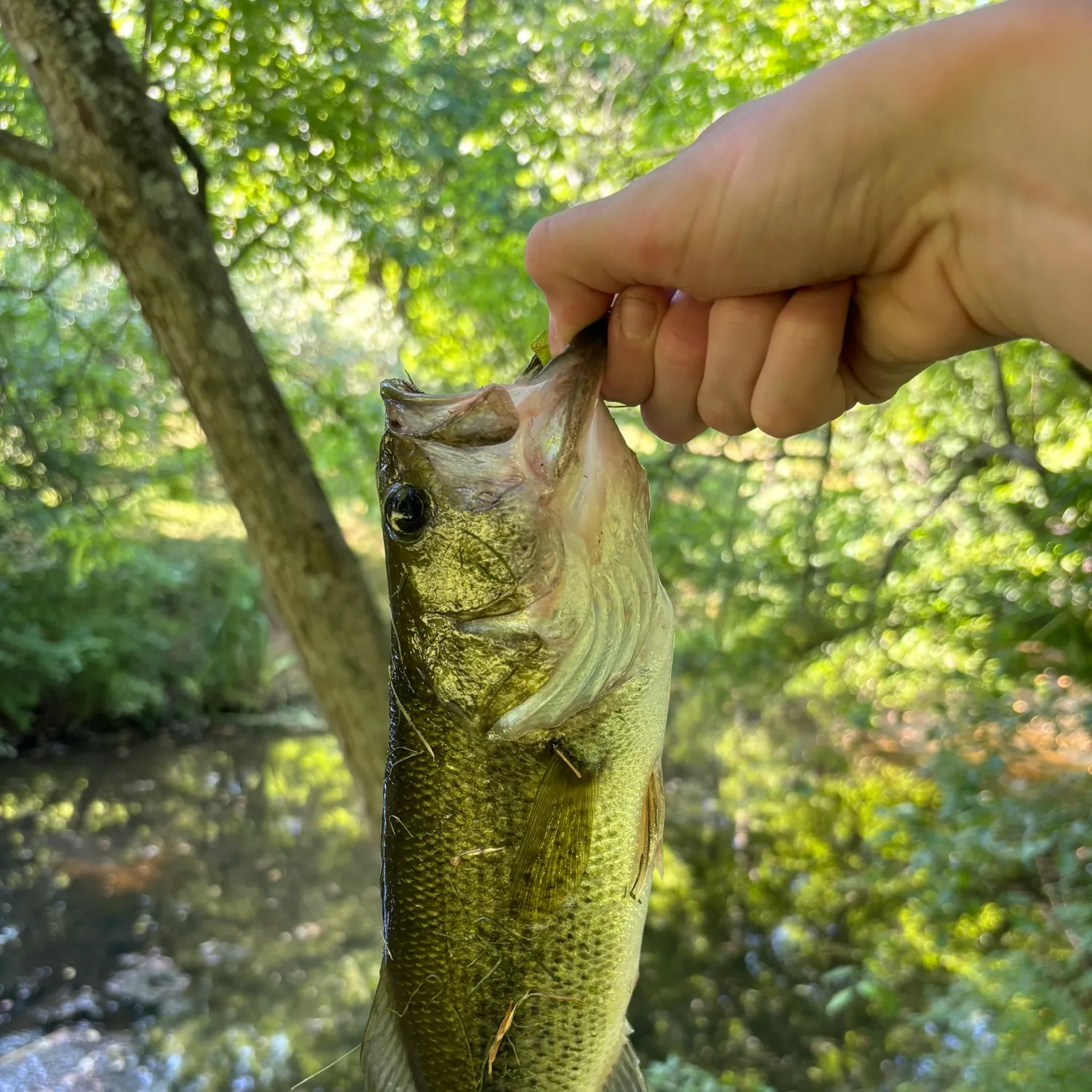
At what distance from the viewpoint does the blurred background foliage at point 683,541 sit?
3.47 metres

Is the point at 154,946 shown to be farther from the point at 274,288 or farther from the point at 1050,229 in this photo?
the point at 1050,229

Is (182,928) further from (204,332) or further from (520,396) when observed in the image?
(520,396)

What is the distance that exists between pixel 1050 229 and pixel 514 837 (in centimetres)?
109

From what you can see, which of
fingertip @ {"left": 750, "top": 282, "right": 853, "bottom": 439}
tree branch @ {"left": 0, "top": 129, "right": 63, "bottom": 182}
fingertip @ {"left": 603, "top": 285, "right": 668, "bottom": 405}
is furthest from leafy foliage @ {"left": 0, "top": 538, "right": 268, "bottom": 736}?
fingertip @ {"left": 750, "top": 282, "right": 853, "bottom": 439}

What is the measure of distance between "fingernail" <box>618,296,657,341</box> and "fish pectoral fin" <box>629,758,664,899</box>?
0.71 meters

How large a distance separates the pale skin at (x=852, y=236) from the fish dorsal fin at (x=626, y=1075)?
1.14 meters

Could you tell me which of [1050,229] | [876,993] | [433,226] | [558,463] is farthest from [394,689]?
[433,226]

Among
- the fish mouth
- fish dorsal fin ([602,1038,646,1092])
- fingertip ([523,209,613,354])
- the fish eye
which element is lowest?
fish dorsal fin ([602,1038,646,1092])

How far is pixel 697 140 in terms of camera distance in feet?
3.61

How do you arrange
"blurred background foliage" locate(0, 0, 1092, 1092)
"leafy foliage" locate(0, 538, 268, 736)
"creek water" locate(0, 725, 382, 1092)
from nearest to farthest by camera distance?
"blurred background foliage" locate(0, 0, 1092, 1092), "creek water" locate(0, 725, 382, 1092), "leafy foliage" locate(0, 538, 268, 736)

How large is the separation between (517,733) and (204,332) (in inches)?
88.2

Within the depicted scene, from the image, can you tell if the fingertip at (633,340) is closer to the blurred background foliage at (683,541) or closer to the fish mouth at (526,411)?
the fish mouth at (526,411)

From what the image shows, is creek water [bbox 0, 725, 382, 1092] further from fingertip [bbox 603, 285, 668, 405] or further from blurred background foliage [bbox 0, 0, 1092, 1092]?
fingertip [bbox 603, 285, 668, 405]

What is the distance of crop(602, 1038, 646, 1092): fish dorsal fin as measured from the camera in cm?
137
